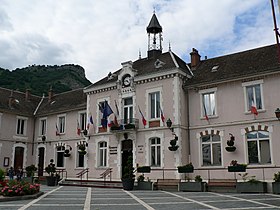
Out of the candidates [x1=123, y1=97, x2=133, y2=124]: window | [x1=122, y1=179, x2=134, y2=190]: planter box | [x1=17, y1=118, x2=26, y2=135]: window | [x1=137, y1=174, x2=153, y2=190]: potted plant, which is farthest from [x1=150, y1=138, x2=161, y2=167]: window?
[x1=17, y1=118, x2=26, y2=135]: window

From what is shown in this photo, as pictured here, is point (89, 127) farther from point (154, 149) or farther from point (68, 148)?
point (154, 149)

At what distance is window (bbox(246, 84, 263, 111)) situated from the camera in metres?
18.5

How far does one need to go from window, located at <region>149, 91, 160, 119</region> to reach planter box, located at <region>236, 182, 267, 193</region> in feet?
22.8

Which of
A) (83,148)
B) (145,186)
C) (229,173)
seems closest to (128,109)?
(83,148)

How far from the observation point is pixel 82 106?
1048 inches

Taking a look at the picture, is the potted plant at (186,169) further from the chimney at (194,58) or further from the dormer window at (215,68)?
the chimney at (194,58)

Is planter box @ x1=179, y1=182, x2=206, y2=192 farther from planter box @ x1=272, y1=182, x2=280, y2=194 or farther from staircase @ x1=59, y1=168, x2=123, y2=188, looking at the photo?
staircase @ x1=59, y1=168, x2=123, y2=188

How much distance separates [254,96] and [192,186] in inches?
240

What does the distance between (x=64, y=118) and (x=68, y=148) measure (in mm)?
2820

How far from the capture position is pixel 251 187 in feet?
51.9

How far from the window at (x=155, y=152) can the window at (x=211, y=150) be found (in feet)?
8.75

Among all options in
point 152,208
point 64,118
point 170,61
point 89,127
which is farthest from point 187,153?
point 64,118

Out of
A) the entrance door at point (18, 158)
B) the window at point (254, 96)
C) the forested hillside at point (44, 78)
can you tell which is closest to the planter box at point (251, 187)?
the window at point (254, 96)

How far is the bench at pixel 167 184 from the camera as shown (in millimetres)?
18211
